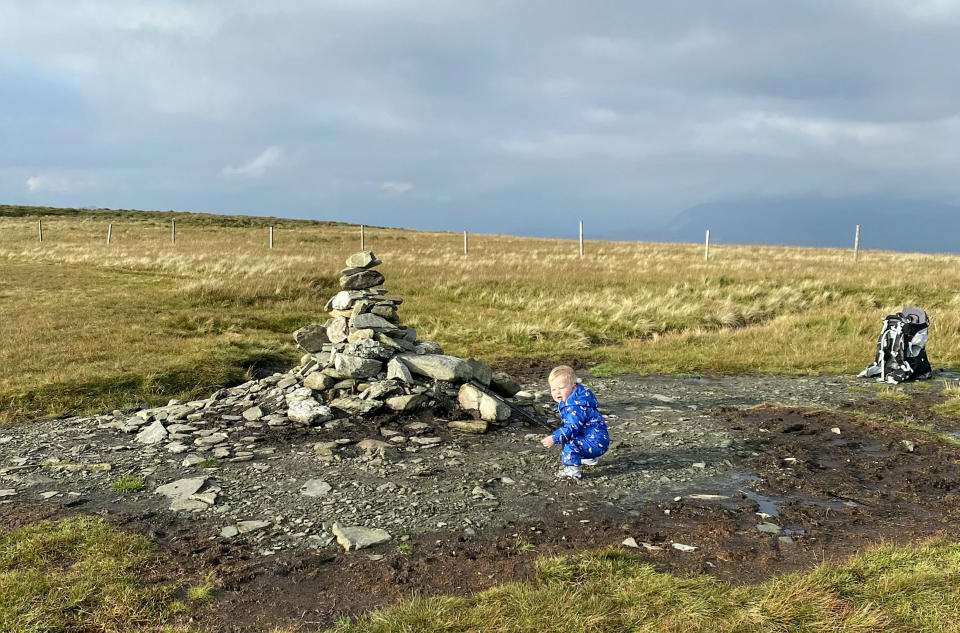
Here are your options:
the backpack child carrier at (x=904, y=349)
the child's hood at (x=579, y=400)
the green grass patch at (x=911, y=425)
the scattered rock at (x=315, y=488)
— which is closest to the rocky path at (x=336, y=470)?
the scattered rock at (x=315, y=488)

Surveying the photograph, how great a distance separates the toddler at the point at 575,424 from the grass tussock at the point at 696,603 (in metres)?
2.08

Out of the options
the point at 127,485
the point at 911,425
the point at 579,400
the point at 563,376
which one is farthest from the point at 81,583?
the point at 911,425

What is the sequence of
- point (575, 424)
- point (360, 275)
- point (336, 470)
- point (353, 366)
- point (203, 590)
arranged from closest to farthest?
point (203, 590), point (575, 424), point (336, 470), point (353, 366), point (360, 275)

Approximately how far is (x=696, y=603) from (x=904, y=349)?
10.6m

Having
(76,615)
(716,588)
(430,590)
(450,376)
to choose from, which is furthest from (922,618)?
(450,376)

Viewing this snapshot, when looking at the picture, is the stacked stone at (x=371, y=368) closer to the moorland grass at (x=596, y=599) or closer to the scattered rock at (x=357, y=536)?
the scattered rock at (x=357, y=536)

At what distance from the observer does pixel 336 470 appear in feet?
24.0

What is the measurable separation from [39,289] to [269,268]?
7.72 m

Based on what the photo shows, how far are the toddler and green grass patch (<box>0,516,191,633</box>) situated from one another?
153 inches

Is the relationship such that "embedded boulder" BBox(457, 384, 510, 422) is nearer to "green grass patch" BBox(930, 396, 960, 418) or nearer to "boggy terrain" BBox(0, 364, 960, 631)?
"boggy terrain" BBox(0, 364, 960, 631)

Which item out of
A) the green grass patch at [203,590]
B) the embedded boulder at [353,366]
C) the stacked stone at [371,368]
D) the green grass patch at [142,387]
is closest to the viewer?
the green grass patch at [203,590]

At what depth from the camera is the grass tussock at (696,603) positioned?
416 cm

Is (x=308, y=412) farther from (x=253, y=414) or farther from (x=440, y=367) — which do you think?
(x=440, y=367)

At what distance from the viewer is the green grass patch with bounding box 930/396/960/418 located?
982cm
